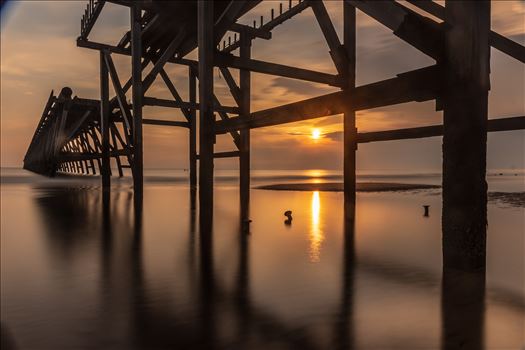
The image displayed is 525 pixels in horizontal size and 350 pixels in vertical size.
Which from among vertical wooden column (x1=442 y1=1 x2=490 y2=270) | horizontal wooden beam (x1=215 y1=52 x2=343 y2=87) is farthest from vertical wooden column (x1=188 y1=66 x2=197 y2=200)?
vertical wooden column (x1=442 y1=1 x2=490 y2=270)

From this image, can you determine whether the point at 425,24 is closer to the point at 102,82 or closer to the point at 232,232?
the point at 232,232

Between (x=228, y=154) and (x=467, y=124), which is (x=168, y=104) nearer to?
(x=228, y=154)

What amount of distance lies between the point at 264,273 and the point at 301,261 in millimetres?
578

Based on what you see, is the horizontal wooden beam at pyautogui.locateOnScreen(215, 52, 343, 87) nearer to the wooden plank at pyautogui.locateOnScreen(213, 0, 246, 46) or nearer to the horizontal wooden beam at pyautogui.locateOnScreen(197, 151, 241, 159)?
the wooden plank at pyautogui.locateOnScreen(213, 0, 246, 46)

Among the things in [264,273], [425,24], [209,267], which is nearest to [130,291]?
[209,267]

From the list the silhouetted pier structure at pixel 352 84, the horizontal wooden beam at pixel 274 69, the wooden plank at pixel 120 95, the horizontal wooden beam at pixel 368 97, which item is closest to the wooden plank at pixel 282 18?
the silhouetted pier structure at pixel 352 84

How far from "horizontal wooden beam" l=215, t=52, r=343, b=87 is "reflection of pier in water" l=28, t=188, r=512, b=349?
2.57 metres

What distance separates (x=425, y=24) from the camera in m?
2.51

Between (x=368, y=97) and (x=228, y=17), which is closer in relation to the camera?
(x=368, y=97)

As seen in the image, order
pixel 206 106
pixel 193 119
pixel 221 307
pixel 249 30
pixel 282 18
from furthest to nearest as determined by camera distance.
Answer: pixel 193 119 < pixel 249 30 < pixel 282 18 < pixel 206 106 < pixel 221 307

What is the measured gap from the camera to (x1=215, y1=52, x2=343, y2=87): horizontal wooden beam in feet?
16.3

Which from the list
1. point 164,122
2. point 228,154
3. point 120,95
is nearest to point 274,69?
point 228,154

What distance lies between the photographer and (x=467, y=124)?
2.49 m

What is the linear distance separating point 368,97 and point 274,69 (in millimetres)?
2593
